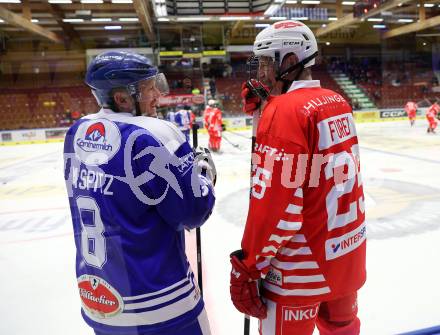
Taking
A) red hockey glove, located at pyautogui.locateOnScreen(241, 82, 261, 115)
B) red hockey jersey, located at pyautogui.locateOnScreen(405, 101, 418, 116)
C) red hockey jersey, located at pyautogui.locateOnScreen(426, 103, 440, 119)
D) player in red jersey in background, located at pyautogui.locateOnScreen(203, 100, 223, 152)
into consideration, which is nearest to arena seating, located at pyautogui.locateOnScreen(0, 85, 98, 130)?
player in red jersey in background, located at pyautogui.locateOnScreen(203, 100, 223, 152)

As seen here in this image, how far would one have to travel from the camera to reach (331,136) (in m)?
0.98

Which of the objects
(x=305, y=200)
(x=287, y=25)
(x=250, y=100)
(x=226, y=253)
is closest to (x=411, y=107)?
(x=226, y=253)

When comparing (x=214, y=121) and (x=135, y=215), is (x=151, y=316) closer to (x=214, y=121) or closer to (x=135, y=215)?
(x=135, y=215)

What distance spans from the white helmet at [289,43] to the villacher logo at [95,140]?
0.51m

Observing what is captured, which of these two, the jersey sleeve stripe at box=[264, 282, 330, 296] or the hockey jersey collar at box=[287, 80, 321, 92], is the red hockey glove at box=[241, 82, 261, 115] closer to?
the hockey jersey collar at box=[287, 80, 321, 92]

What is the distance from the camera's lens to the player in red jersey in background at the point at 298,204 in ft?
3.03

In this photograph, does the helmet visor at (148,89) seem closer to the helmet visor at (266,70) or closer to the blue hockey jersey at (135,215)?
the blue hockey jersey at (135,215)

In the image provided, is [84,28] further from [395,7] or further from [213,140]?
[395,7]

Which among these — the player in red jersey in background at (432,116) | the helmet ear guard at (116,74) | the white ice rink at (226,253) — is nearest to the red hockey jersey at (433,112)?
the player in red jersey in background at (432,116)

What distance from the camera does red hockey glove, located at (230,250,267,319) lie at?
38.7 inches

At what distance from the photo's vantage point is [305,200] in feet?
3.25

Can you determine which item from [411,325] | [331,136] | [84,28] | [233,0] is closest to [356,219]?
[331,136]

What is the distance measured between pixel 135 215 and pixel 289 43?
626 millimetres

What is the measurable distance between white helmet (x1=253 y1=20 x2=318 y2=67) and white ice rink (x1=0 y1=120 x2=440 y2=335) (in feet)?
3.93
